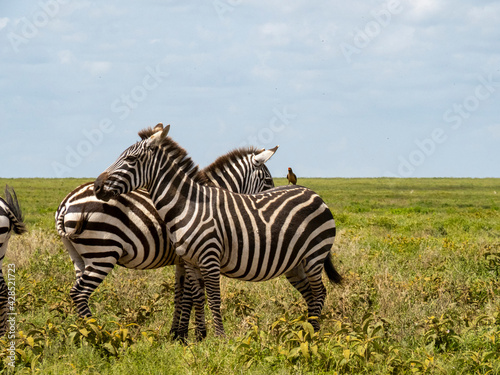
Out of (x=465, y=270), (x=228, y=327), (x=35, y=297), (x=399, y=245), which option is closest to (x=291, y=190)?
(x=228, y=327)

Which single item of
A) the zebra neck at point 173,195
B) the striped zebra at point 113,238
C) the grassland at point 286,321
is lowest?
the grassland at point 286,321

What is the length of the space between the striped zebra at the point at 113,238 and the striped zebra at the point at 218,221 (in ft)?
0.97

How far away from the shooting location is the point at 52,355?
5879mm

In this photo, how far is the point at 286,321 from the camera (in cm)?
594

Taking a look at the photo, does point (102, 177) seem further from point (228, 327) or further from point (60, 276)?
point (60, 276)

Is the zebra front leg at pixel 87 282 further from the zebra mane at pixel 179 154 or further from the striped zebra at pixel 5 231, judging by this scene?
the zebra mane at pixel 179 154

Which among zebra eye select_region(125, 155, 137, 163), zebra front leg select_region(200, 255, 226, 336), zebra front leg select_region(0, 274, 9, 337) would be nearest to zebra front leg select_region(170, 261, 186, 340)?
zebra front leg select_region(200, 255, 226, 336)

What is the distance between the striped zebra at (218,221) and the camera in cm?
646

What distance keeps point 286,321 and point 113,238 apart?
2351 millimetres

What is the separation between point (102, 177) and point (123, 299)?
282cm

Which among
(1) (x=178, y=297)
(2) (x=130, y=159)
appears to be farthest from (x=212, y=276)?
(2) (x=130, y=159)

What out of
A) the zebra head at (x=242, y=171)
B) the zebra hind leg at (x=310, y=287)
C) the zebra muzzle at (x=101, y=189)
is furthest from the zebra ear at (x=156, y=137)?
the zebra hind leg at (x=310, y=287)

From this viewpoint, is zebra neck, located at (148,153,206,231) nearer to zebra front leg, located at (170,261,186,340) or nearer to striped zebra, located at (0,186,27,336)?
zebra front leg, located at (170,261,186,340)

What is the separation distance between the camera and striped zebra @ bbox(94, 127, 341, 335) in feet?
21.2
